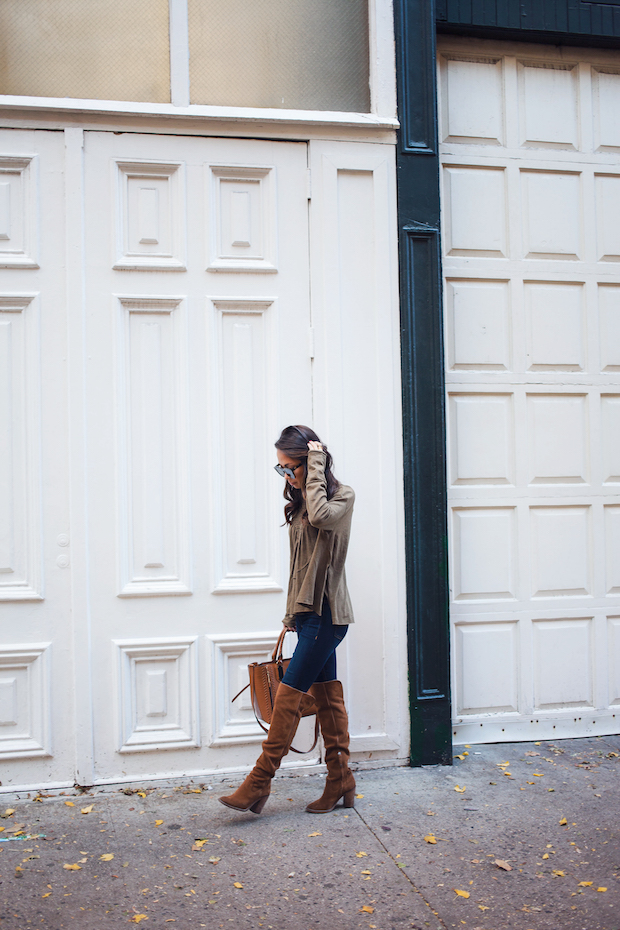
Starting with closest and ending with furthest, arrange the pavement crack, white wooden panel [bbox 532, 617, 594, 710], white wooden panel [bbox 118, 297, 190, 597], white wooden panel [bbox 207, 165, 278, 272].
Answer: the pavement crack → white wooden panel [bbox 118, 297, 190, 597] → white wooden panel [bbox 207, 165, 278, 272] → white wooden panel [bbox 532, 617, 594, 710]

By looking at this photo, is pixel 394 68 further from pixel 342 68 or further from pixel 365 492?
pixel 365 492

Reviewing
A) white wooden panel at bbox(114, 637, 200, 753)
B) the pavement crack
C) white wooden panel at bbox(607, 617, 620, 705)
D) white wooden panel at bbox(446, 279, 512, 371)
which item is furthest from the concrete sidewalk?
white wooden panel at bbox(446, 279, 512, 371)

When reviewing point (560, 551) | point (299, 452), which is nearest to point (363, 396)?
point (299, 452)

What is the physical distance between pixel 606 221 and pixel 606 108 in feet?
2.34

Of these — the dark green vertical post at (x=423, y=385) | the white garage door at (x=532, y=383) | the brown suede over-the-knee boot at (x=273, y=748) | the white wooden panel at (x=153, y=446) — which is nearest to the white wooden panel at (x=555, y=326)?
the white garage door at (x=532, y=383)

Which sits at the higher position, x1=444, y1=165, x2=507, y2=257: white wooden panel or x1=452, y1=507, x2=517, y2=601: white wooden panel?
x1=444, y1=165, x2=507, y2=257: white wooden panel

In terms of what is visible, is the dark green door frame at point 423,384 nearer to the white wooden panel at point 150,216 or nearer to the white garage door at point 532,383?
the white garage door at point 532,383

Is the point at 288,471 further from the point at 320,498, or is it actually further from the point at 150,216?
the point at 150,216

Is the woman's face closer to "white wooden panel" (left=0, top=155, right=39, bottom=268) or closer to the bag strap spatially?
the bag strap

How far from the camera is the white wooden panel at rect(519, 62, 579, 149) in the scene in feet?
15.5

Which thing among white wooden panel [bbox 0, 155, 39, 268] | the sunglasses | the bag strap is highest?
white wooden panel [bbox 0, 155, 39, 268]

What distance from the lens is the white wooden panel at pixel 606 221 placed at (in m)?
4.80

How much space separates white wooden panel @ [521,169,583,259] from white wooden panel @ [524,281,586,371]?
0.72 ft

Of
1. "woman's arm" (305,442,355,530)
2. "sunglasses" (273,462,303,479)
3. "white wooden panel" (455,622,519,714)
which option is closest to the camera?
"woman's arm" (305,442,355,530)
